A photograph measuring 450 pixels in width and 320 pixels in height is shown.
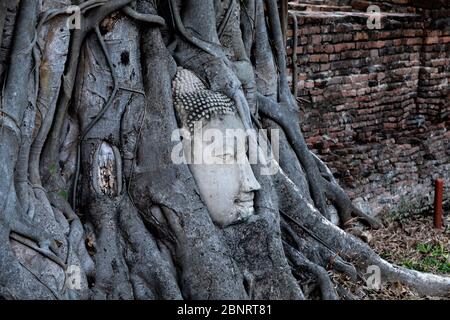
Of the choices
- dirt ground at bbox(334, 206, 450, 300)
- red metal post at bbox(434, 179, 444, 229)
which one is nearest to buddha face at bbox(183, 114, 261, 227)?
dirt ground at bbox(334, 206, 450, 300)

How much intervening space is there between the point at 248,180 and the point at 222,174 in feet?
0.52

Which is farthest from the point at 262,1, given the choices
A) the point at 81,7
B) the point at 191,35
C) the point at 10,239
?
the point at 10,239

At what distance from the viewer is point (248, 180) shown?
14.9 feet

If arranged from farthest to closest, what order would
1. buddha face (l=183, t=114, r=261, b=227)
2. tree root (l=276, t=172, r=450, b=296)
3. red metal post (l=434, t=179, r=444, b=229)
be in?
red metal post (l=434, t=179, r=444, b=229), tree root (l=276, t=172, r=450, b=296), buddha face (l=183, t=114, r=261, b=227)

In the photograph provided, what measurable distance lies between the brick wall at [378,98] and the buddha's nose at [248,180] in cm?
230

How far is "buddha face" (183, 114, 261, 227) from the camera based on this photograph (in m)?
4.46

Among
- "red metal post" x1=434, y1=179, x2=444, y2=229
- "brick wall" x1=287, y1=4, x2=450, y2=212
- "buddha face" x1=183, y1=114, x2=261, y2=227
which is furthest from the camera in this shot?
"red metal post" x1=434, y1=179, x2=444, y2=229

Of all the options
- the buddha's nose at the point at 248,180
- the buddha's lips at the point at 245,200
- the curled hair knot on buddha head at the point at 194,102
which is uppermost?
the curled hair knot on buddha head at the point at 194,102

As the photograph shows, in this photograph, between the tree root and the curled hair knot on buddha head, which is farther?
the tree root

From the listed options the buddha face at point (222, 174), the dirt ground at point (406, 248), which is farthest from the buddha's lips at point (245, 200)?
the dirt ground at point (406, 248)

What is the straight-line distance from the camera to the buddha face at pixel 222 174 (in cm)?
446

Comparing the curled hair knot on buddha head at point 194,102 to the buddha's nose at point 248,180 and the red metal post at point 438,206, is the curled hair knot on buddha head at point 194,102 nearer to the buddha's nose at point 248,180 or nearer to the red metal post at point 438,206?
Result: the buddha's nose at point 248,180

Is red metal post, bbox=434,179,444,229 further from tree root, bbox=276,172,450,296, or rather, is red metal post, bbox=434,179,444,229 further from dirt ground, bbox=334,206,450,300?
tree root, bbox=276,172,450,296
